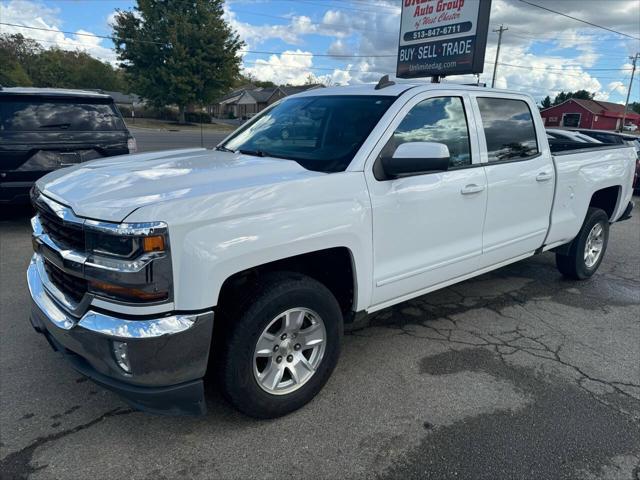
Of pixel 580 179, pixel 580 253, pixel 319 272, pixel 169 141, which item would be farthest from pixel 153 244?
pixel 169 141

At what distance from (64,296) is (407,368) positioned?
230 centimetres

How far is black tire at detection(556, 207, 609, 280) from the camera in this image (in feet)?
17.3

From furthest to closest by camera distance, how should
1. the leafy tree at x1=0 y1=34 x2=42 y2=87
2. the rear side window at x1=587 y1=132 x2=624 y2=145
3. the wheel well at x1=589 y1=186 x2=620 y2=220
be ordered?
the leafy tree at x1=0 y1=34 x2=42 y2=87 → the rear side window at x1=587 y1=132 x2=624 y2=145 → the wheel well at x1=589 y1=186 x2=620 y2=220

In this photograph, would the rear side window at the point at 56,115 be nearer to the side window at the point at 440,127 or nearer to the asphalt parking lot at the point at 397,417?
the asphalt parking lot at the point at 397,417

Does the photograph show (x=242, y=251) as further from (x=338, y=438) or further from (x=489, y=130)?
(x=489, y=130)

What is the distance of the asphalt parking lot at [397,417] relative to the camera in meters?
2.51

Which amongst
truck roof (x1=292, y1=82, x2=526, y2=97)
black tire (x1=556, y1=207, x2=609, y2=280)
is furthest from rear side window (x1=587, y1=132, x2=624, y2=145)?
truck roof (x1=292, y1=82, x2=526, y2=97)

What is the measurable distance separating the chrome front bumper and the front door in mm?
1281

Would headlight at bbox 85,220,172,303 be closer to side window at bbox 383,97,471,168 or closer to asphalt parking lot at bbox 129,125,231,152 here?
side window at bbox 383,97,471,168

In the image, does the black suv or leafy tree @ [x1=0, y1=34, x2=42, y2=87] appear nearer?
the black suv

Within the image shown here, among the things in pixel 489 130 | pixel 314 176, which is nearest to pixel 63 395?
pixel 314 176

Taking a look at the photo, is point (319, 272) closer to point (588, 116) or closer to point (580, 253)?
point (580, 253)

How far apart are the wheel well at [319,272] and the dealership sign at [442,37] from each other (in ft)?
45.3

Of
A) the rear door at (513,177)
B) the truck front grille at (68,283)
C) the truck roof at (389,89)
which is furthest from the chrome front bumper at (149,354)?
the rear door at (513,177)
